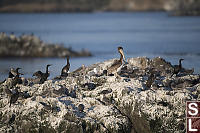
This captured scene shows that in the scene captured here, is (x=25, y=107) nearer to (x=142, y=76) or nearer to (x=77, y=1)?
(x=142, y=76)

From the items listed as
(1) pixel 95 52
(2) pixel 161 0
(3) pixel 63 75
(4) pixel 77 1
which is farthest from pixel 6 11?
(3) pixel 63 75

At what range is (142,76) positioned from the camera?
12.9 metres

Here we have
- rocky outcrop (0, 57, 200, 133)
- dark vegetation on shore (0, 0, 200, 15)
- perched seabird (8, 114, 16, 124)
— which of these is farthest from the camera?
dark vegetation on shore (0, 0, 200, 15)

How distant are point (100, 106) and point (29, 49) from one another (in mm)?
18405

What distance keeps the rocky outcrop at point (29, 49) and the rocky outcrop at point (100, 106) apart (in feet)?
53.5

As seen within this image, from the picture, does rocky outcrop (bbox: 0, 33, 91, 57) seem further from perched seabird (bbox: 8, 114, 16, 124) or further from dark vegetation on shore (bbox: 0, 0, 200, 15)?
dark vegetation on shore (bbox: 0, 0, 200, 15)

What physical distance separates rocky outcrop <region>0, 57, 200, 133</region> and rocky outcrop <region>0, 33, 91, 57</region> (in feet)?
53.5

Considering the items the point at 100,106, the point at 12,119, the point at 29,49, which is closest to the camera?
the point at 12,119

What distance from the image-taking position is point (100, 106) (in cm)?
1111

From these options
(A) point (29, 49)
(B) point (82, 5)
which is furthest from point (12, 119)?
(B) point (82, 5)

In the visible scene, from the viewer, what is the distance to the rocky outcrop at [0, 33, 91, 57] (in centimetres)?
2848

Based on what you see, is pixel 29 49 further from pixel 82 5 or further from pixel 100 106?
pixel 82 5

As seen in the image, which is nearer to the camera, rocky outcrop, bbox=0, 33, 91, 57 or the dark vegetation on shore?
rocky outcrop, bbox=0, 33, 91, 57

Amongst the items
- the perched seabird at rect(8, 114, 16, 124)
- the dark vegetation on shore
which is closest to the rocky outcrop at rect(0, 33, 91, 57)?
the perched seabird at rect(8, 114, 16, 124)
